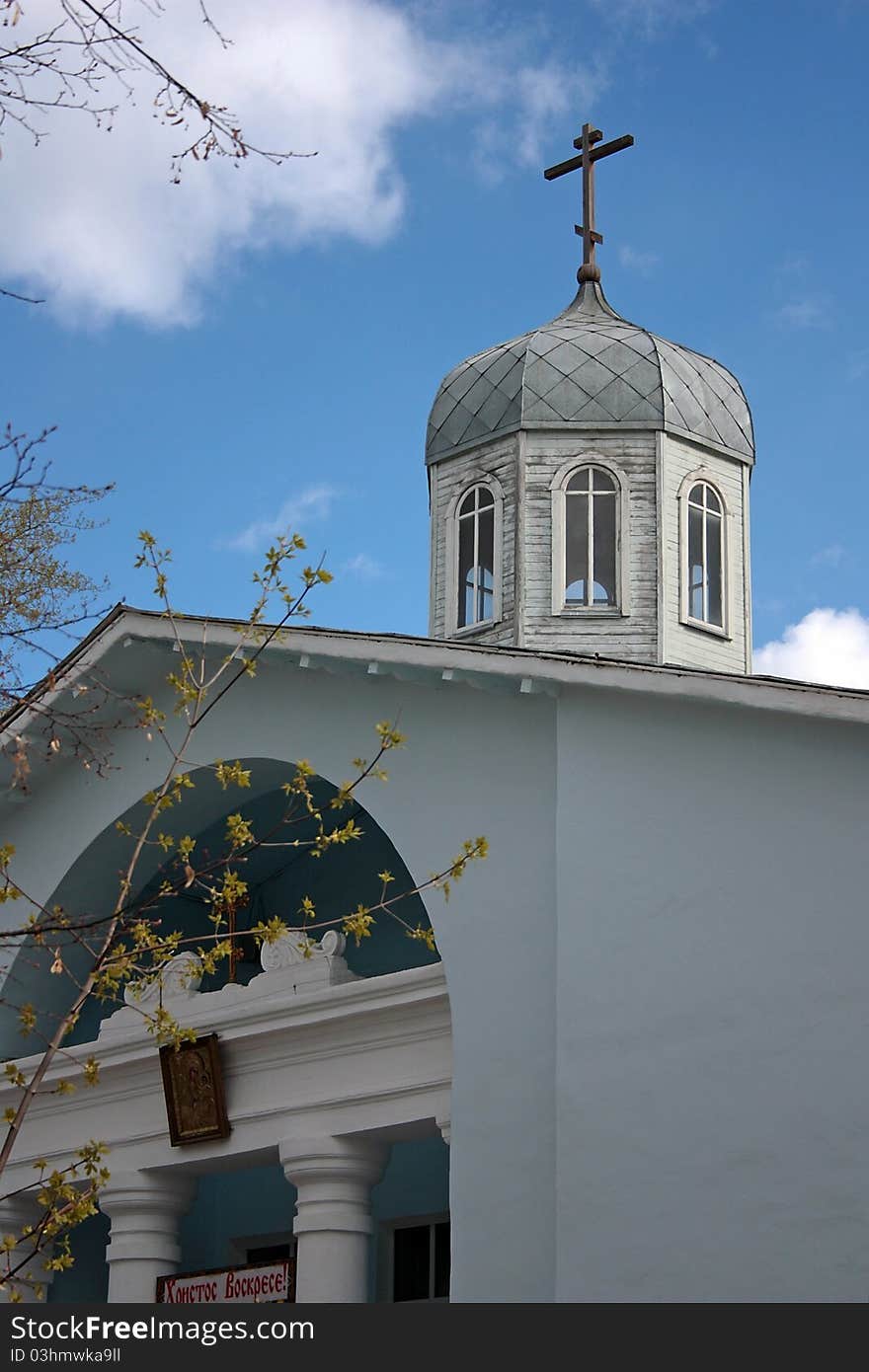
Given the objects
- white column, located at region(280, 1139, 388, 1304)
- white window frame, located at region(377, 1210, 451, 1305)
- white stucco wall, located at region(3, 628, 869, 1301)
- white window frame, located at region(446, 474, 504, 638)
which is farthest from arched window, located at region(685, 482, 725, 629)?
white column, located at region(280, 1139, 388, 1304)

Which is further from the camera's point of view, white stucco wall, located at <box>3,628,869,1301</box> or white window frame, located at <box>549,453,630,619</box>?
white window frame, located at <box>549,453,630,619</box>

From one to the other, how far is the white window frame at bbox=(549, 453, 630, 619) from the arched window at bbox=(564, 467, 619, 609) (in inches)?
1.1

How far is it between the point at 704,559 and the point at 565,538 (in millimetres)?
1196

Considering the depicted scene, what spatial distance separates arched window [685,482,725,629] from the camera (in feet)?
47.6

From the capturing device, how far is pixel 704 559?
1457 cm

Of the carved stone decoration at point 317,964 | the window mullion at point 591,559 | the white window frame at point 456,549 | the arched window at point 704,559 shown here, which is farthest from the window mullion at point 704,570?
the carved stone decoration at point 317,964

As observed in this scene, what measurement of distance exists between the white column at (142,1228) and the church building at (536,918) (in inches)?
0.9

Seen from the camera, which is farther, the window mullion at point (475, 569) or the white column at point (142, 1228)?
the window mullion at point (475, 569)

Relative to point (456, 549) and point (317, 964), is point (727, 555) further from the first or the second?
point (317, 964)

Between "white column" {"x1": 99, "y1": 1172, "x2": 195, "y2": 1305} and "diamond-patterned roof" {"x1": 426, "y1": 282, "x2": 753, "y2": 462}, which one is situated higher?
"diamond-patterned roof" {"x1": 426, "y1": 282, "x2": 753, "y2": 462}

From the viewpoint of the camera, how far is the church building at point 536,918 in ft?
29.1

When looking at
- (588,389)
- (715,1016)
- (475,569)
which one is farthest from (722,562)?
(715,1016)

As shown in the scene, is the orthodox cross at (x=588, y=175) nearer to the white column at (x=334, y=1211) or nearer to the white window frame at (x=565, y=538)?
the white window frame at (x=565, y=538)

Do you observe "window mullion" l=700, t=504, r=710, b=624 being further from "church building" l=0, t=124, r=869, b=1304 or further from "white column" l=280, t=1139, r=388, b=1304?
"white column" l=280, t=1139, r=388, b=1304
